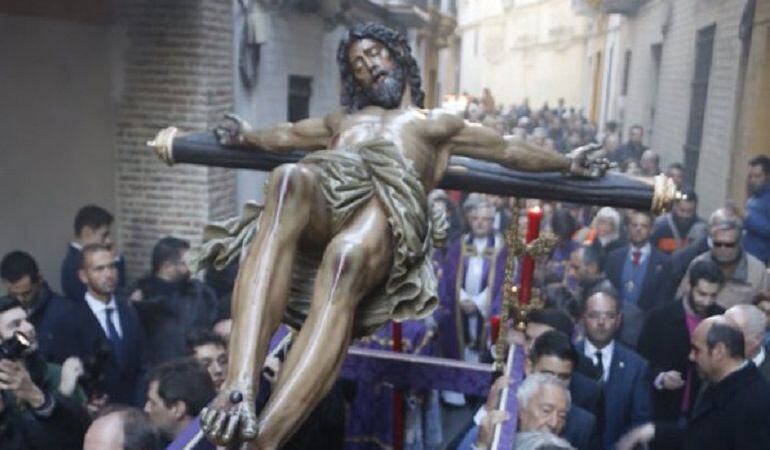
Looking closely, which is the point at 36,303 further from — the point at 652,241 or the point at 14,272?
the point at 652,241

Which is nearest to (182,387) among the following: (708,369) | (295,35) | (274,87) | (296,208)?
(296,208)

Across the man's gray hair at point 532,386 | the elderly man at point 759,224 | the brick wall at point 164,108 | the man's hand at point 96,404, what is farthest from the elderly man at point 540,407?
the brick wall at point 164,108

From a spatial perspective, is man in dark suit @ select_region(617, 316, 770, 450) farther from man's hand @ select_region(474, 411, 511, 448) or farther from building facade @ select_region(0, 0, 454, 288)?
building facade @ select_region(0, 0, 454, 288)

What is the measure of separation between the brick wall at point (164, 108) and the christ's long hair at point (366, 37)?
3.49 metres

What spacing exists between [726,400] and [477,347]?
242 cm

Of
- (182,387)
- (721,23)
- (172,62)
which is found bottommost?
(182,387)

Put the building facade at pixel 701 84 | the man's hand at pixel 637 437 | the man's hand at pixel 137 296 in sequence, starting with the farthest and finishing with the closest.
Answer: the building facade at pixel 701 84
the man's hand at pixel 137 296
the man's hand at pixel 637 437

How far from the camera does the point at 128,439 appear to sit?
254 cm

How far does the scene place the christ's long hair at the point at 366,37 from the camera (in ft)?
9.25

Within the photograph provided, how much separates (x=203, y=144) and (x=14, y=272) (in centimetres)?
149

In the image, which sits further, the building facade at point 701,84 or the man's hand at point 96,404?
the building facade at point 701,84

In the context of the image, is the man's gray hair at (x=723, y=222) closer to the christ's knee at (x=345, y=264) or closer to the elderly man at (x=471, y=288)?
the elderly man at (x=471, y=288)

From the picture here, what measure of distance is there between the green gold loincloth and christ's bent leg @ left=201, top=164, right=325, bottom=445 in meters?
0.16

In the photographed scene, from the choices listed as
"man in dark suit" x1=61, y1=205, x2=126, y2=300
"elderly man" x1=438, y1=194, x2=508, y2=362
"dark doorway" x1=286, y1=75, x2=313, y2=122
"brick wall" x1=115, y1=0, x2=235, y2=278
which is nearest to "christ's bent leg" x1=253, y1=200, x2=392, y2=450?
"man in dark suit" x1=61, y1=205, x2=126, y2=300
